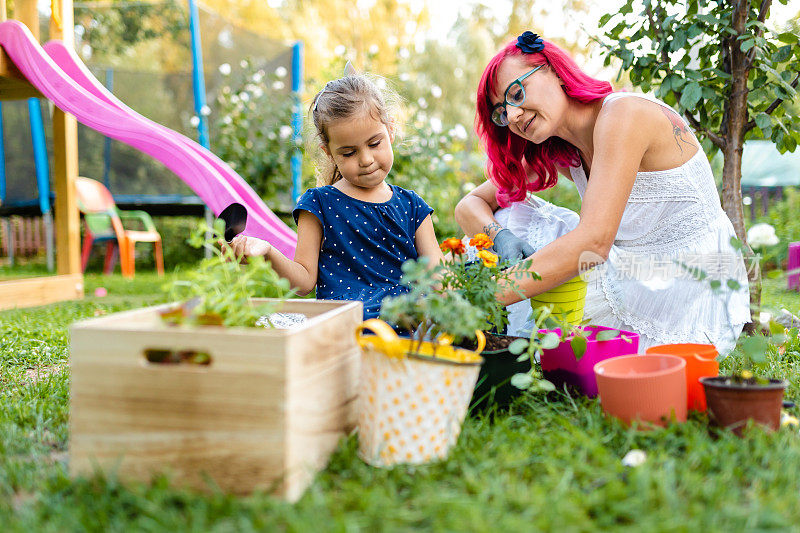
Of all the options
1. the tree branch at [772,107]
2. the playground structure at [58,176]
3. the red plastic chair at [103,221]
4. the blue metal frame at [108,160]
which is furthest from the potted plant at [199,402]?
the blue metal frame at [108,160]

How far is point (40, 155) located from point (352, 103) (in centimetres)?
627

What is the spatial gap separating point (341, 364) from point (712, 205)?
1457mm

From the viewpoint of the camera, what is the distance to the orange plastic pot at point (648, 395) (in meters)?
1.33

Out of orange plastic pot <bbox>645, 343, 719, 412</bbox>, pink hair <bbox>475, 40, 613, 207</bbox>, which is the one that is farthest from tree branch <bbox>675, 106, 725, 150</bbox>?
orange plastic pot <bbox>645, 343, 719, 412</bbox>

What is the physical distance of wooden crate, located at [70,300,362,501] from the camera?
3.39 ft

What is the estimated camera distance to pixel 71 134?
13.5 ft

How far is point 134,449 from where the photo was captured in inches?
42.7

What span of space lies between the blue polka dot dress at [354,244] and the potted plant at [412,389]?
68 centimetres

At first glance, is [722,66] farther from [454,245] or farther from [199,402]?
[199,402]

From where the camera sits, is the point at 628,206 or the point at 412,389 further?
the point at 628,206

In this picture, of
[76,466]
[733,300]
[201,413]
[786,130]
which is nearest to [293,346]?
[201,413]

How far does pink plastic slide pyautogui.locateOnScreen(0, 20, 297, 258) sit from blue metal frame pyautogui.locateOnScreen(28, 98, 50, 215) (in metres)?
4.01

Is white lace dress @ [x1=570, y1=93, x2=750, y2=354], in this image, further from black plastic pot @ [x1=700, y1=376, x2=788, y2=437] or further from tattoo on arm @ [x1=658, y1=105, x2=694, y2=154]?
black plastic pot @ [x1=700, y1=376, x2=788, y2=437]

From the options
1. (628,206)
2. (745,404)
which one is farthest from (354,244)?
(745,404)
